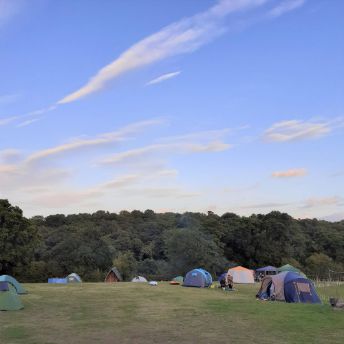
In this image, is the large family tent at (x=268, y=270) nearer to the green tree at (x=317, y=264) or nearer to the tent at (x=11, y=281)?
the green tree at (x=317, y=264)

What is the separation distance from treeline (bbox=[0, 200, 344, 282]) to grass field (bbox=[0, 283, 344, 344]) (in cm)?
3225

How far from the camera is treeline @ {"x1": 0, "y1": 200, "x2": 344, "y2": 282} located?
5338cm

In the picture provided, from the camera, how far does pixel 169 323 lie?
16.4 meters

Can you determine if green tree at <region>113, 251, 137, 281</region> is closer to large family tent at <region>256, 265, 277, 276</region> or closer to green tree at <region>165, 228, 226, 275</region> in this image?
green tree at <region>165, 228, 226, 275</region>

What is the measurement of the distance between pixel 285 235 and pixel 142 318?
71557 millimetres

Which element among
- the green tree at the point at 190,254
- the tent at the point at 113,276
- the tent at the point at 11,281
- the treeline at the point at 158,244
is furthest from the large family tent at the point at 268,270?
the tent at the point at 11,281

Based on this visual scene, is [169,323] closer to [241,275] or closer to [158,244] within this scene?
[241,275]

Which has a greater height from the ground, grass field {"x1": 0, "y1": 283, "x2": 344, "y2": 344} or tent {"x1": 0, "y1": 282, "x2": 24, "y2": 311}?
tent {"x1": 0, "y1": 282, "x2": 24, "y2": 311}

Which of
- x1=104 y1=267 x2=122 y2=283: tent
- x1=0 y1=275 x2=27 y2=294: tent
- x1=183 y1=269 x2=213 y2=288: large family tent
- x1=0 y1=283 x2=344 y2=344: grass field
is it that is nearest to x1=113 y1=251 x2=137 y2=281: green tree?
x1=104 y1=267 x2=122 y2=283: tent

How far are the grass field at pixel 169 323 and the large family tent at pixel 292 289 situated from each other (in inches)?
70.9

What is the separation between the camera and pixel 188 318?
58.4 feet

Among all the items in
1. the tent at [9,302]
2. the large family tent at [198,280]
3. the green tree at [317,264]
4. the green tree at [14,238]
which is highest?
the green tree at [14,238]

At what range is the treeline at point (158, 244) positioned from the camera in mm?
53375

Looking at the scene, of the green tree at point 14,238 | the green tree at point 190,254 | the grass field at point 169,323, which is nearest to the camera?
the grass field at point 169,323
